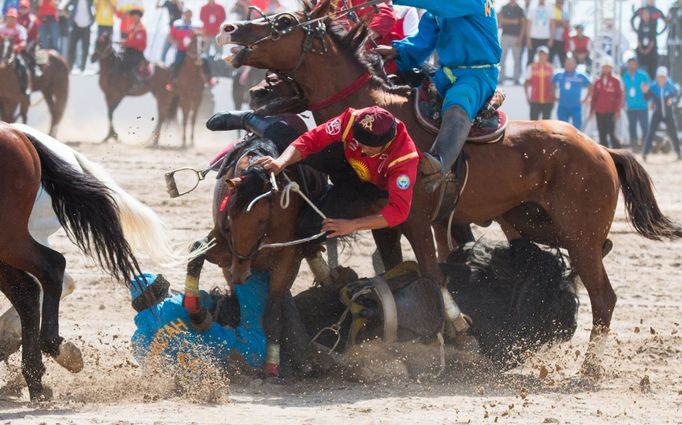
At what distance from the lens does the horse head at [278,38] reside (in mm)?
5980

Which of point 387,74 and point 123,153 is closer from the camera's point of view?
point 387,74

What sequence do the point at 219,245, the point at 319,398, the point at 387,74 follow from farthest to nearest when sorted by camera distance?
the point at 387,74
the point at 219,245
the point at 319,398

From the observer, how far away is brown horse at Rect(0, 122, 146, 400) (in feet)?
17.4

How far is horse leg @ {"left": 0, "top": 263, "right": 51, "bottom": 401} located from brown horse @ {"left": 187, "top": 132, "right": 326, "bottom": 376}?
2.53 ft

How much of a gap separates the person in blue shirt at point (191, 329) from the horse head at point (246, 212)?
9.8 inches

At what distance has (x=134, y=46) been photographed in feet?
63.8

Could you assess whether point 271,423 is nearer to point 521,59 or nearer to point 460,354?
point 460,354

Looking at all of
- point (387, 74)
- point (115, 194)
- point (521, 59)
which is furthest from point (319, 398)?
point (521, 59)

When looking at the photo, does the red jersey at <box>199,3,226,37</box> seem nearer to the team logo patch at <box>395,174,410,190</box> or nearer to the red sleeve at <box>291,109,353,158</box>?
the red sleeve at <box>291,109,353,158</box>

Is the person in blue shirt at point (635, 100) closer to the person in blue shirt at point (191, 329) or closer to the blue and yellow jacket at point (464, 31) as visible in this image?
the blue and yellow jacket at point (464, 31)

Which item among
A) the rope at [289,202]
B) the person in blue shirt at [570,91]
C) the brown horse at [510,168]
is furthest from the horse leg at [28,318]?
the person in blue shirt at [570,91]

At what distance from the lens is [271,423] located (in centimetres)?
486

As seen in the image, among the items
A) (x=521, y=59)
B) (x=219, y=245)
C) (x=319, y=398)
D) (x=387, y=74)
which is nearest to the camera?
(x=319, y=398)

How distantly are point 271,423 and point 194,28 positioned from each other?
15.2 metres
